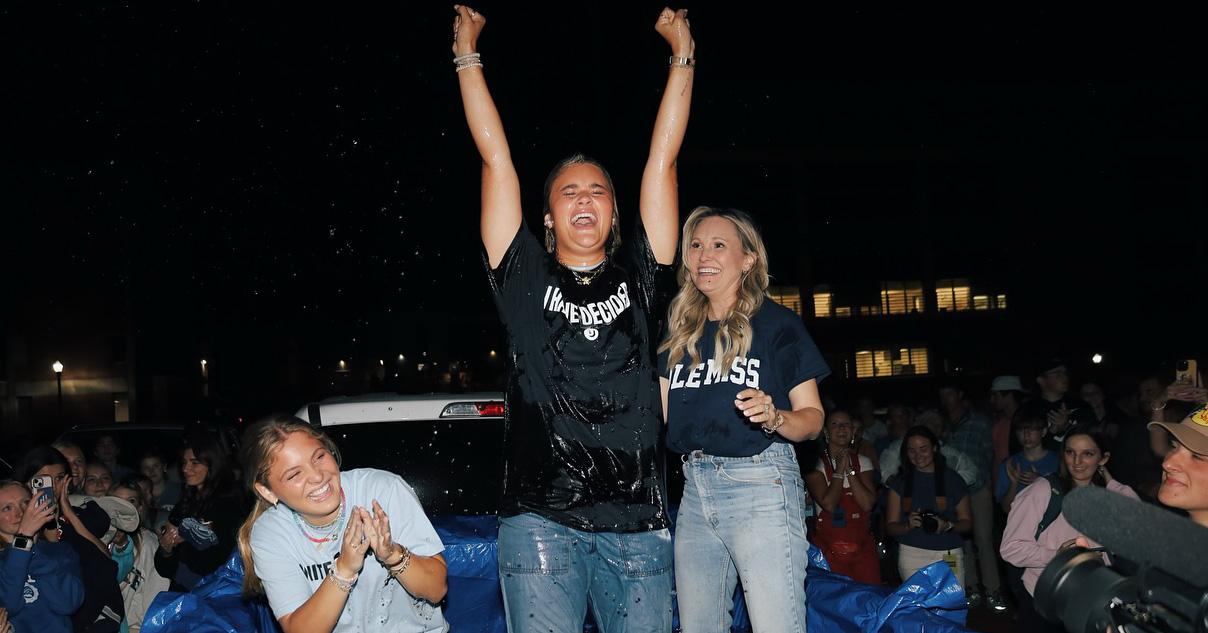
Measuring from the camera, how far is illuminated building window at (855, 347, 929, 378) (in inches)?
1609

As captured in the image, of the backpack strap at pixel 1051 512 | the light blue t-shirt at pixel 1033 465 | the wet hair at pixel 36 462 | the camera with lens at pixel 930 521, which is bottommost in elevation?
the camera with lens at pixel 930 521

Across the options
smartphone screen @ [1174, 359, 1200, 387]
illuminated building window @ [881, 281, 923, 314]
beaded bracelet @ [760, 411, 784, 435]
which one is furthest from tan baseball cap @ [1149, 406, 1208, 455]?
illuminated building window @ [881, 281, 923, 314]

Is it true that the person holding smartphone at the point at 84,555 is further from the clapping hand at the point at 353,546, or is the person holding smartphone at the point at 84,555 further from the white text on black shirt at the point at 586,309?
the white text on black shirt at the point at 586,309

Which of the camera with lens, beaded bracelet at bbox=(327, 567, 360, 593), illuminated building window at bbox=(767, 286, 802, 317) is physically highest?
illuminated building window at bbox=(767, 286, 802, 317)

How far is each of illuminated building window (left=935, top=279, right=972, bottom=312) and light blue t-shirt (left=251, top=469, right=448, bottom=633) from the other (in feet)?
133

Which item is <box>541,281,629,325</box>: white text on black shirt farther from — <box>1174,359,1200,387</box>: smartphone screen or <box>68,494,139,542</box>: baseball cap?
<box>1174,359,1200,387</box>: smartphone screen

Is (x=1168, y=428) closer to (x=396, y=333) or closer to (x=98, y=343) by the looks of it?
(x=98, y=343)

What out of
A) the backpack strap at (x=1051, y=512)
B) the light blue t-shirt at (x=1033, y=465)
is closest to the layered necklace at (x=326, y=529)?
the backpack strap at (x=1051, y=512)

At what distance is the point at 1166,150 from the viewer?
42.3 meters

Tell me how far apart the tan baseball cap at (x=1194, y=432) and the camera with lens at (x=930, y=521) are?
4.62m

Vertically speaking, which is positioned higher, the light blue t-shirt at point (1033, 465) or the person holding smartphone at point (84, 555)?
the person holding smartphone at point (84, 555)

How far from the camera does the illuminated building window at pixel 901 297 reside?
41.3 meters

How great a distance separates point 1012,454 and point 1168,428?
19.7 feet

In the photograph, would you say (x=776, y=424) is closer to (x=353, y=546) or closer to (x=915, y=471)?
(x=353, y=546)
